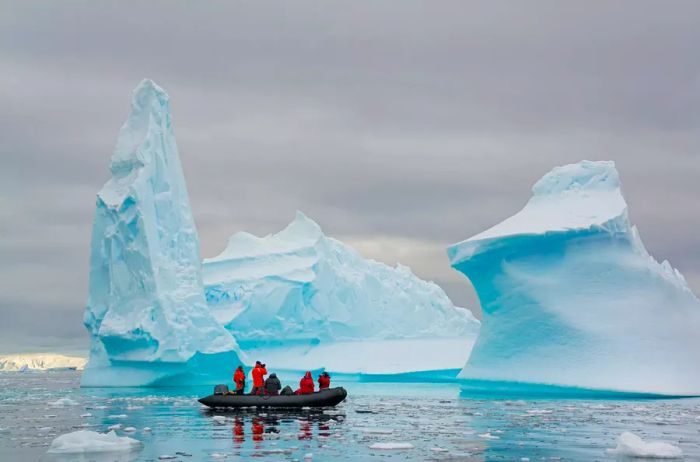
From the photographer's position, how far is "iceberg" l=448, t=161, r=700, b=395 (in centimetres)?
2766

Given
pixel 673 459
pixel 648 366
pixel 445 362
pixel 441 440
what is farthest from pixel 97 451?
pixel 445 362

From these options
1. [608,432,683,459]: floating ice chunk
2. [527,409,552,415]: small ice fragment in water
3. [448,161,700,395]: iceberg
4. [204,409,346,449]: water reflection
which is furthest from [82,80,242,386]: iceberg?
[608,432,683,459]: floating ice chunk

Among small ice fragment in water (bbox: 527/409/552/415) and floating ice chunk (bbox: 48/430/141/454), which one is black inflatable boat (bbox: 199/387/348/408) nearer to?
small ice fragment in water (bbox: 527/409/552/415)

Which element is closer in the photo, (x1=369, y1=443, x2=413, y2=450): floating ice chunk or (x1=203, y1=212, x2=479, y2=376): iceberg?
(x1=369, y1=443, x2=413, y2=450): floating ice chunk

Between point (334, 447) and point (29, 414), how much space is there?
11012 millimetres

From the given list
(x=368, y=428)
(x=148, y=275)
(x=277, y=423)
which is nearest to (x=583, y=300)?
(x=368, y=428)

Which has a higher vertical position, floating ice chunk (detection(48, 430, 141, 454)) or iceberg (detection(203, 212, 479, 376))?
iceberg (detection(203, 212, 479, 376))

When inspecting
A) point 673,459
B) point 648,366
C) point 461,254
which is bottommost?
point 673,459

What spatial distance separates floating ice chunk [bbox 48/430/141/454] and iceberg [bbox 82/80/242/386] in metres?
19.1

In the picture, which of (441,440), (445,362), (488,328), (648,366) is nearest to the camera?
(441,440)

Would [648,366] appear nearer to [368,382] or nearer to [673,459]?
[673,459]

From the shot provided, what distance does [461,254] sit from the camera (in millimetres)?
31281

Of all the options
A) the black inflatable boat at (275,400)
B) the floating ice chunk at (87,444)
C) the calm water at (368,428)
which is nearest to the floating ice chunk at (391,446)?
the calm water at (368,428)

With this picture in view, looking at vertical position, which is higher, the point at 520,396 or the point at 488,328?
the point at 488,328
